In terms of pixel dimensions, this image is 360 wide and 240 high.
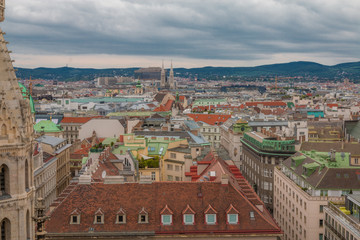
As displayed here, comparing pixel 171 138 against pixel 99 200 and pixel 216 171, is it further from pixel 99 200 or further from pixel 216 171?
pixel 99 200

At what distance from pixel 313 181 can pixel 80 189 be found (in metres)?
36.5

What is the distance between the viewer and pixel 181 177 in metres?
94.0

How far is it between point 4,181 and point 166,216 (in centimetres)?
2866

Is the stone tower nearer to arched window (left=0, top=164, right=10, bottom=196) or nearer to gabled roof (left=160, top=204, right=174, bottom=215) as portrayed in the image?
arched window (left=0, top=164, right=10, bottom=196)

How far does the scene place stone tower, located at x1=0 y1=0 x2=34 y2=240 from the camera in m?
26.7

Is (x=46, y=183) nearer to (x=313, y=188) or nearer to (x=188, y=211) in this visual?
(x=313, y=188)

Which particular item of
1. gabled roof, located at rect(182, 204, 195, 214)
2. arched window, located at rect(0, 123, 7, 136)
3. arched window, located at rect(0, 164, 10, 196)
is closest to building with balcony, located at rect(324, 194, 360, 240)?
gabled roof, located at rect(182, 204, 195, 214)

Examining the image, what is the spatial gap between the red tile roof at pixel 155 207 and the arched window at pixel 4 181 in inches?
1045

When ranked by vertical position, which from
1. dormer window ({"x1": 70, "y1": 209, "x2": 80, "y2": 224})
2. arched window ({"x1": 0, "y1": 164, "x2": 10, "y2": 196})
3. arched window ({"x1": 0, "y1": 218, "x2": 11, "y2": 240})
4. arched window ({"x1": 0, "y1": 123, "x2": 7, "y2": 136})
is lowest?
dormer window ({"x1": 70, "y1": 209, "x2": 80, "y2": 224})

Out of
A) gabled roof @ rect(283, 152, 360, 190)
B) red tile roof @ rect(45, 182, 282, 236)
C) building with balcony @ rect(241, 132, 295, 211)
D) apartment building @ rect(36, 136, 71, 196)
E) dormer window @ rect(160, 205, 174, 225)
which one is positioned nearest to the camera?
red tile roof @ rect(45, 182, 282, 236)

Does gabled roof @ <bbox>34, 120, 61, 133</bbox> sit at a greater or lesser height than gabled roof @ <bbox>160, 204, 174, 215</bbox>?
lesser

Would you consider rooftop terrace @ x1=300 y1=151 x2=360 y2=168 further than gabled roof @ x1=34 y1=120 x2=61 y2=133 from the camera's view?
No

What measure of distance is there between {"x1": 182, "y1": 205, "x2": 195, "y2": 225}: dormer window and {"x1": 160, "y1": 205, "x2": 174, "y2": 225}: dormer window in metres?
1.31

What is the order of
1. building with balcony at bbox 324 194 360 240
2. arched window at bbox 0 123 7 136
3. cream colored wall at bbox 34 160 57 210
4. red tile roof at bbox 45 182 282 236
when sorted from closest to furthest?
arched window at bbox 0 123 7 136, red tile roof at bbox 45 182 282 236, building with balcony at bbox 324 194 360 240, cream colored wall at bbox 34 160 57 210
